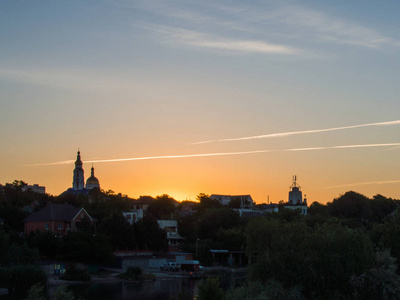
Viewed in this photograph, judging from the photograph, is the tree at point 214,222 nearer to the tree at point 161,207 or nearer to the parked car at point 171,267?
the parked car at point 171,267

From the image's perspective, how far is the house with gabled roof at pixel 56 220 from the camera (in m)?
86.5

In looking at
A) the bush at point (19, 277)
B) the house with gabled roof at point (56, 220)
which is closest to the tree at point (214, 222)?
the house with gabled roof at point (56, 220)

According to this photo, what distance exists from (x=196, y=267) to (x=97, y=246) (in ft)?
49.8

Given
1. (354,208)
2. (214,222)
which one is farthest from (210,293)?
(354,208)

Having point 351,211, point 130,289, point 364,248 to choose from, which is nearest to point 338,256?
point 364,248

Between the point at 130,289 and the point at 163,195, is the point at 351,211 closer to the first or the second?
the point at 163,195

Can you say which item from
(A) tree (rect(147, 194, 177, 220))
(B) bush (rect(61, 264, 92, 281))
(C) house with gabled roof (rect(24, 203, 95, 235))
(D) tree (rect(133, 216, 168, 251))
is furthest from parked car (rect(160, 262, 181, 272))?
(A) tree (rect(147, 194, 177, 220))

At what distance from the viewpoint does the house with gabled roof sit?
86.5m

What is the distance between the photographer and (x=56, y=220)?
86.5 meters

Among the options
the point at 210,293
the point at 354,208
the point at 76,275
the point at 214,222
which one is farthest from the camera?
the point at 354,208

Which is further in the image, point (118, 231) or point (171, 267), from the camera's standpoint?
point (118, 231)

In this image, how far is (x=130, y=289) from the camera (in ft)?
202

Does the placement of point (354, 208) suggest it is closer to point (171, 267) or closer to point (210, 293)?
point (171, 267)

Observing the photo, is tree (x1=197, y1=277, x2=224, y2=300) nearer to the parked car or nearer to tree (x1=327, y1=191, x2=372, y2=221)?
the parked car
